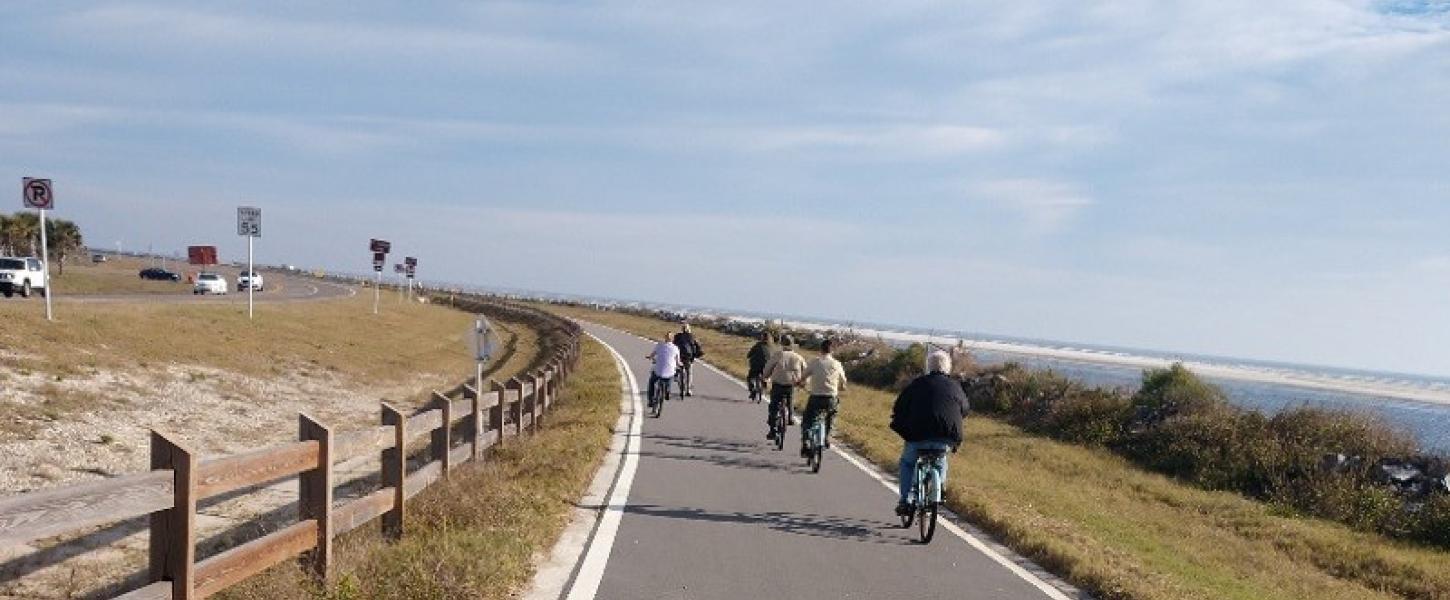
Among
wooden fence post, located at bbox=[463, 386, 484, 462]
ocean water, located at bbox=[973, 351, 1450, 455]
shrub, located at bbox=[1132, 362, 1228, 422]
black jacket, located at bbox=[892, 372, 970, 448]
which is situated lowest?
ocean water, located at bbox=[973, 351, 1450, 455]

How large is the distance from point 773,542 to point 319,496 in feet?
13.6

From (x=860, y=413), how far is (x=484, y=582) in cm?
2150

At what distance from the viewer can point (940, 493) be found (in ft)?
36.8

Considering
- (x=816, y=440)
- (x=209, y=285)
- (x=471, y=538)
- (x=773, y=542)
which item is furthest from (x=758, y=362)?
(x=209, y=285)

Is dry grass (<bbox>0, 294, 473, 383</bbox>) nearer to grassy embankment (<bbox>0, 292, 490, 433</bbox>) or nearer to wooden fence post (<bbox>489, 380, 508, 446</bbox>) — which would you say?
grassy embankment (<bbox>0, 292, 490, 433</bbox>)

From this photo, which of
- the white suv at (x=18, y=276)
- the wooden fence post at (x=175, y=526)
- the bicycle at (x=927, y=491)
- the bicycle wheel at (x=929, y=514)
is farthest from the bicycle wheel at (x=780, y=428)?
the white suv at (x=18, y=276)

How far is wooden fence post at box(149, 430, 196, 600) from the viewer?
6078 millimetres

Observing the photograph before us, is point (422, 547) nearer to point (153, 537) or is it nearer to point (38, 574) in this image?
point (153, 537)

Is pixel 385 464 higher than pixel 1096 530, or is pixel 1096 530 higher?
pixel 385 464

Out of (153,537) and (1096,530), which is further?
(1096,530)

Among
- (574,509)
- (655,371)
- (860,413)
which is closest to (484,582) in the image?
(574,509)

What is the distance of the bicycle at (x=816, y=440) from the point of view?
15922 millimetres

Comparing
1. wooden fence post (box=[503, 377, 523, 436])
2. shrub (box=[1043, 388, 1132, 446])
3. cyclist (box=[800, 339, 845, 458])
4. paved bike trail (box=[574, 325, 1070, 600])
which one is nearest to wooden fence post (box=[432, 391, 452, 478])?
paved bike trail (box=[574, 325, 1070, 600])

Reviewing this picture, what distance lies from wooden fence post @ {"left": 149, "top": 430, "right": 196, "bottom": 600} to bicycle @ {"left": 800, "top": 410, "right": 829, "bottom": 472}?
34.6ft
